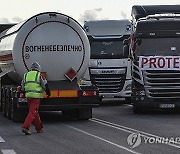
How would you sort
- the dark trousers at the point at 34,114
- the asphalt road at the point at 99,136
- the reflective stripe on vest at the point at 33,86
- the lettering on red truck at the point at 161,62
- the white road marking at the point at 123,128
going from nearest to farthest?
the asphalt road at the point at 99,136, the white road marking at the point at 123,128, the dark trousers at the point at 34,114, the reflective stripe on vest at the point at 33,86, the lettering on red truck at the point at 161,62

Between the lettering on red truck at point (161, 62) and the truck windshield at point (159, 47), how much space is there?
0.21 meters

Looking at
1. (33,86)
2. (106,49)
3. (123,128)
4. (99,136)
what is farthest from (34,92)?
(106,49)

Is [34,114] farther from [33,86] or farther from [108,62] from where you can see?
[108,62]

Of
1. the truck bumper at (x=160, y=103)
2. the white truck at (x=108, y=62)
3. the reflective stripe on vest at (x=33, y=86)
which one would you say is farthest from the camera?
the white truck at (x=108, y=62)

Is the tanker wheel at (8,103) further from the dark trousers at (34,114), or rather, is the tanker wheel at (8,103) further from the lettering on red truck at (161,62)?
the lettering on red truck at (161,62)

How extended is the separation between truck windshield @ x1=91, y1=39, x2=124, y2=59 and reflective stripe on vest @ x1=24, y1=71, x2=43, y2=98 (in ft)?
34.1

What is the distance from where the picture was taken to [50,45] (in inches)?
776

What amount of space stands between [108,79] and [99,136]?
38.1 ft

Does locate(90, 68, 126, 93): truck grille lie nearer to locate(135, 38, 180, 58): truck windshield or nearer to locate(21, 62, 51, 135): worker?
locate(135, 38, 180, 58): truck windshield

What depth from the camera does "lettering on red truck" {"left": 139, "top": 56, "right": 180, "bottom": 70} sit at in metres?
21.8

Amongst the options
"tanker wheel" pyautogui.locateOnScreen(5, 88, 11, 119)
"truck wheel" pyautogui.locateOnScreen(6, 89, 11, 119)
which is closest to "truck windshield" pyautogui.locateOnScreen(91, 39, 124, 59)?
"tanker wheel" pyautogui.locateOnScreen(5, 88, 11, 119)

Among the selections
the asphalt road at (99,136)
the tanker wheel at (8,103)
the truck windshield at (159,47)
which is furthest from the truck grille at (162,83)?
the tanker wheel at (8,103)

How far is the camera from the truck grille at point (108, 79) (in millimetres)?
26859

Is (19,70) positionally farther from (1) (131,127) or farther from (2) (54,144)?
(2) (54,144)
